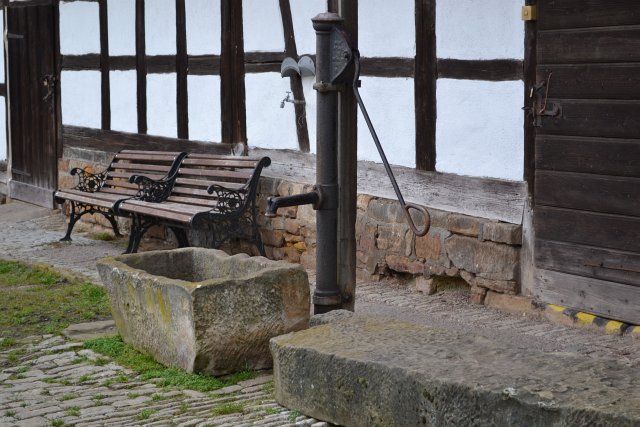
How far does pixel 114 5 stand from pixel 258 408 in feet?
22.2

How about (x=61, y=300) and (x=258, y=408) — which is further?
(x=61, y=300)

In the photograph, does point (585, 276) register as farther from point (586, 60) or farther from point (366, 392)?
point (366, 392)

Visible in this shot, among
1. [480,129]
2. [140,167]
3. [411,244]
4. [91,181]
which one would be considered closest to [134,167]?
[140,167]

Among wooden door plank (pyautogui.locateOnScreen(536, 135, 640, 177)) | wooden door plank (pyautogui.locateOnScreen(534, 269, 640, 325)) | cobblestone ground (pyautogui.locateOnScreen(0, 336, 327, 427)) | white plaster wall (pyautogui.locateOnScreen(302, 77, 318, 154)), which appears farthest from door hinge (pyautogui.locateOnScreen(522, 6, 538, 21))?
cobblestone ground (pyautogui.locateOnScreen(0, 336, 327, 427))

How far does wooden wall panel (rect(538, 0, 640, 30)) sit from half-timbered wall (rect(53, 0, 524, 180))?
0.82 ft

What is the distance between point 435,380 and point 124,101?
287 inches

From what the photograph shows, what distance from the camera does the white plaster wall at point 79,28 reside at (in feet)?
35.4

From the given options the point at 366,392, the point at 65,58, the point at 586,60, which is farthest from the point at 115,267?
the point at 65,58

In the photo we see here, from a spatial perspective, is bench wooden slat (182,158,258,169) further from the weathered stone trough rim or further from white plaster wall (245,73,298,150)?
the weathered stone trough rim

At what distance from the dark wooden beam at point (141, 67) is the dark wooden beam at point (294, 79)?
2106 millimetres

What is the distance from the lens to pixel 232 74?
349 inches

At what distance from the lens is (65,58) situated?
37.2 ft

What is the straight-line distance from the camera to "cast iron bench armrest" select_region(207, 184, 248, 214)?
8094 millimetres

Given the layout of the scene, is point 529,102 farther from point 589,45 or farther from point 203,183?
point 203,183
